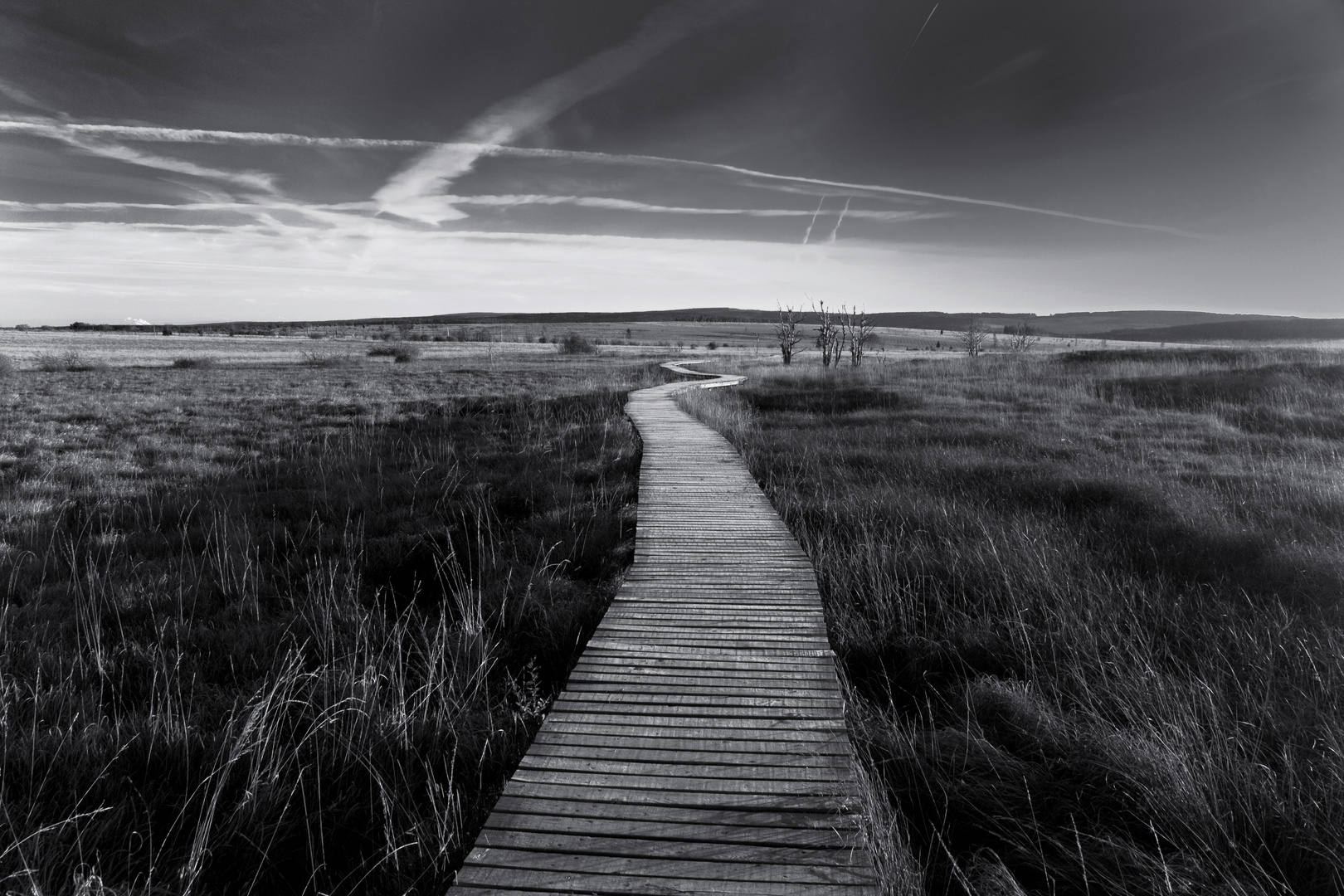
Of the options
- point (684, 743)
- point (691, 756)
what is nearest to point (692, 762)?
point (691, 756)

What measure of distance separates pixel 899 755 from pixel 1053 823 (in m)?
0.71

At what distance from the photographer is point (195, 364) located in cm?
3684

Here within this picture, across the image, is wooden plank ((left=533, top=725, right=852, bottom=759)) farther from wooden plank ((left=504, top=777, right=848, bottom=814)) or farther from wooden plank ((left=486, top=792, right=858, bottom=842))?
wooden plank ((left=486, top=792, right=858, bottom=842))

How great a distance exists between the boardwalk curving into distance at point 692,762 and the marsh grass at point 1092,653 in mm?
289

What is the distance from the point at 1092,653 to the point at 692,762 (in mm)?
2979

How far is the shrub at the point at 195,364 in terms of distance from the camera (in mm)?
35438

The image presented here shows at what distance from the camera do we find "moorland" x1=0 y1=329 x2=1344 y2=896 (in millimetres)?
2855

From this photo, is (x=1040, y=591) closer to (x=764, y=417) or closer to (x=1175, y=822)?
(x=1175, y=822)


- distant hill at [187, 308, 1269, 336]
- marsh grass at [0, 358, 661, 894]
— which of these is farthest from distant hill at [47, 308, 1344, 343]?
marsh grass at [0, 358, 661, 894]

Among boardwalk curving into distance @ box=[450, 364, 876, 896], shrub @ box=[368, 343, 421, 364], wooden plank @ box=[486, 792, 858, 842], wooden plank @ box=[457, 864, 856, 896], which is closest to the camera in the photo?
wooden plank @ box=[457, 864, 856, 896]

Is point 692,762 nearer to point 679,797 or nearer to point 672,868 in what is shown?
point 679,797

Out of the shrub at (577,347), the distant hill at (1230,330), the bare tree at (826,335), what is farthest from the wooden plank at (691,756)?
the distant hill at (1230,330)

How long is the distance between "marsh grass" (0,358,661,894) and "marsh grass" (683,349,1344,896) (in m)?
2.18

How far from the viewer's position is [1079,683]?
13.0ft
